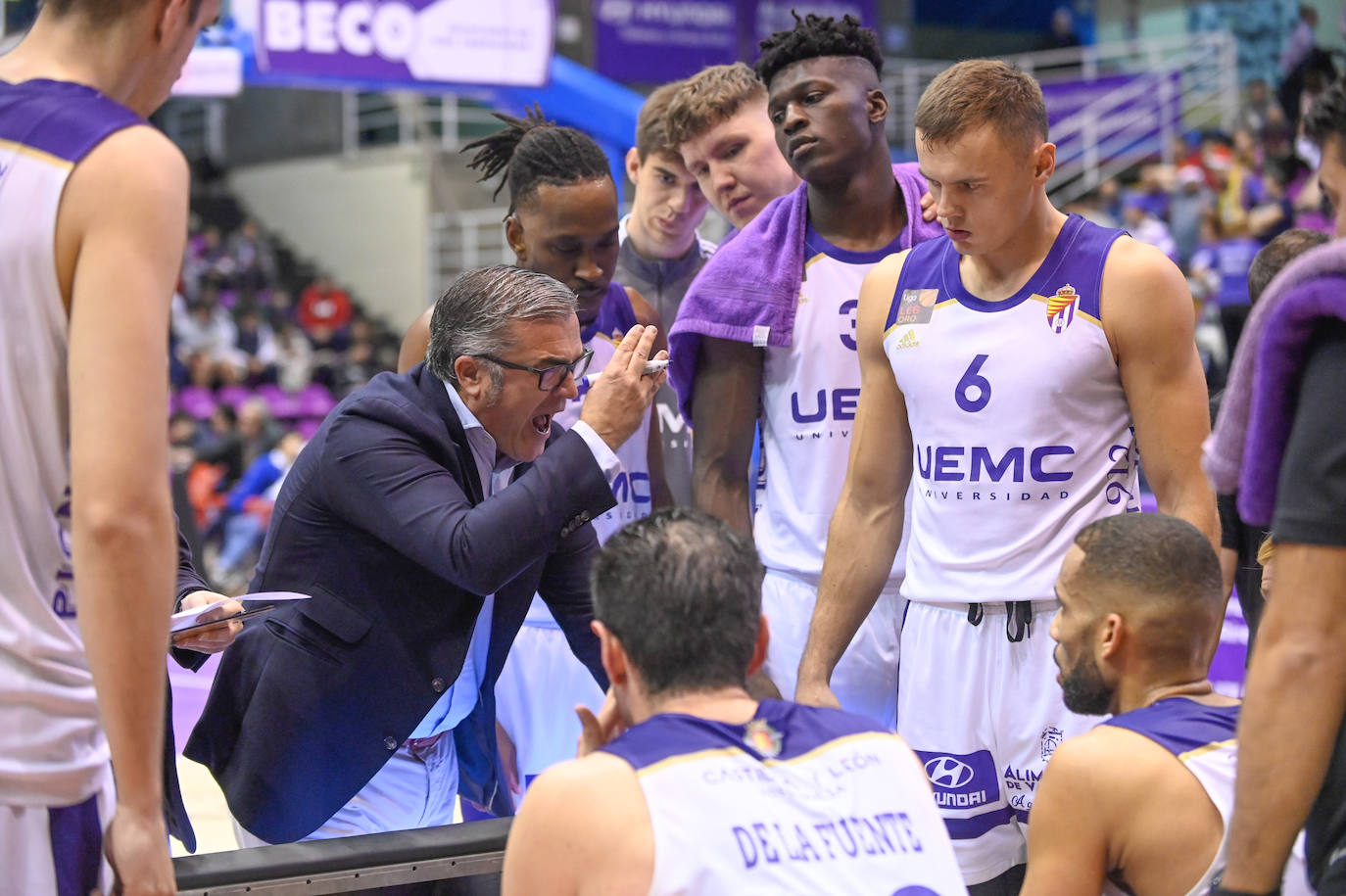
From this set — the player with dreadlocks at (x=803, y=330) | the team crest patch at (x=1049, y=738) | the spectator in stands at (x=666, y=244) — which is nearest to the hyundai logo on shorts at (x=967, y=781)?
the team crest patch at (x=1049, y=738)

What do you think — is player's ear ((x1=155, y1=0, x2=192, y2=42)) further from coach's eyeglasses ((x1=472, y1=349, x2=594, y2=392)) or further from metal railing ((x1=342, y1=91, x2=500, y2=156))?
metal railing ((x1=342, y1=91, x2=500, y2=156))

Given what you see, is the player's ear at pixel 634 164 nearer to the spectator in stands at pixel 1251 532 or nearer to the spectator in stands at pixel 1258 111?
the spectator in stands at pixel 1251 532

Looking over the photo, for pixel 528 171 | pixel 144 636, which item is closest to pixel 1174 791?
pixel 144 636

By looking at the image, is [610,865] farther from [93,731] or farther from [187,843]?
[187,843]

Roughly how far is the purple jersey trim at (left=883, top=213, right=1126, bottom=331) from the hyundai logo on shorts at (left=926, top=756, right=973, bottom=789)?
0.85 m

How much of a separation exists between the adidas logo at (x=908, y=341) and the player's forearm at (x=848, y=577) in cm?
34

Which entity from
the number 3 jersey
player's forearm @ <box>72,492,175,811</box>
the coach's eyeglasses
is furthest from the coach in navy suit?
player's forearm @ <box>72,492,175,811</box>

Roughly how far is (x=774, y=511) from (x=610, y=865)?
1921 mm

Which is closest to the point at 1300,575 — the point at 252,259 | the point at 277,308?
the point at 277,308

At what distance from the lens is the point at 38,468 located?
5.63 feet

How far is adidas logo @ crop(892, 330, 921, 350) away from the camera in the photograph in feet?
9.37

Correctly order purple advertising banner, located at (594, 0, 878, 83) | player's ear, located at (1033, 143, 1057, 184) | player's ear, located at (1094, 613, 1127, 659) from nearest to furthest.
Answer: player's ear, located at (1094, 613, 1127, 659) < player's ear, located at (1033, 143, 1057, 184) < purple advertising banner, located at (594, 0, 878, 83)

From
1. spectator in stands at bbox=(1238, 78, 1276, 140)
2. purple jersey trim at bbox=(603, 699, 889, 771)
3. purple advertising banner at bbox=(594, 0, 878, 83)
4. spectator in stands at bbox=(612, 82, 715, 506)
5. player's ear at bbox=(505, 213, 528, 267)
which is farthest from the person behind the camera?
purple advertising banner at bbox=(594, 0, 878, 83)

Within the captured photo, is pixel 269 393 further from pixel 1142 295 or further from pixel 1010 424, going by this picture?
pixel 1142 295
